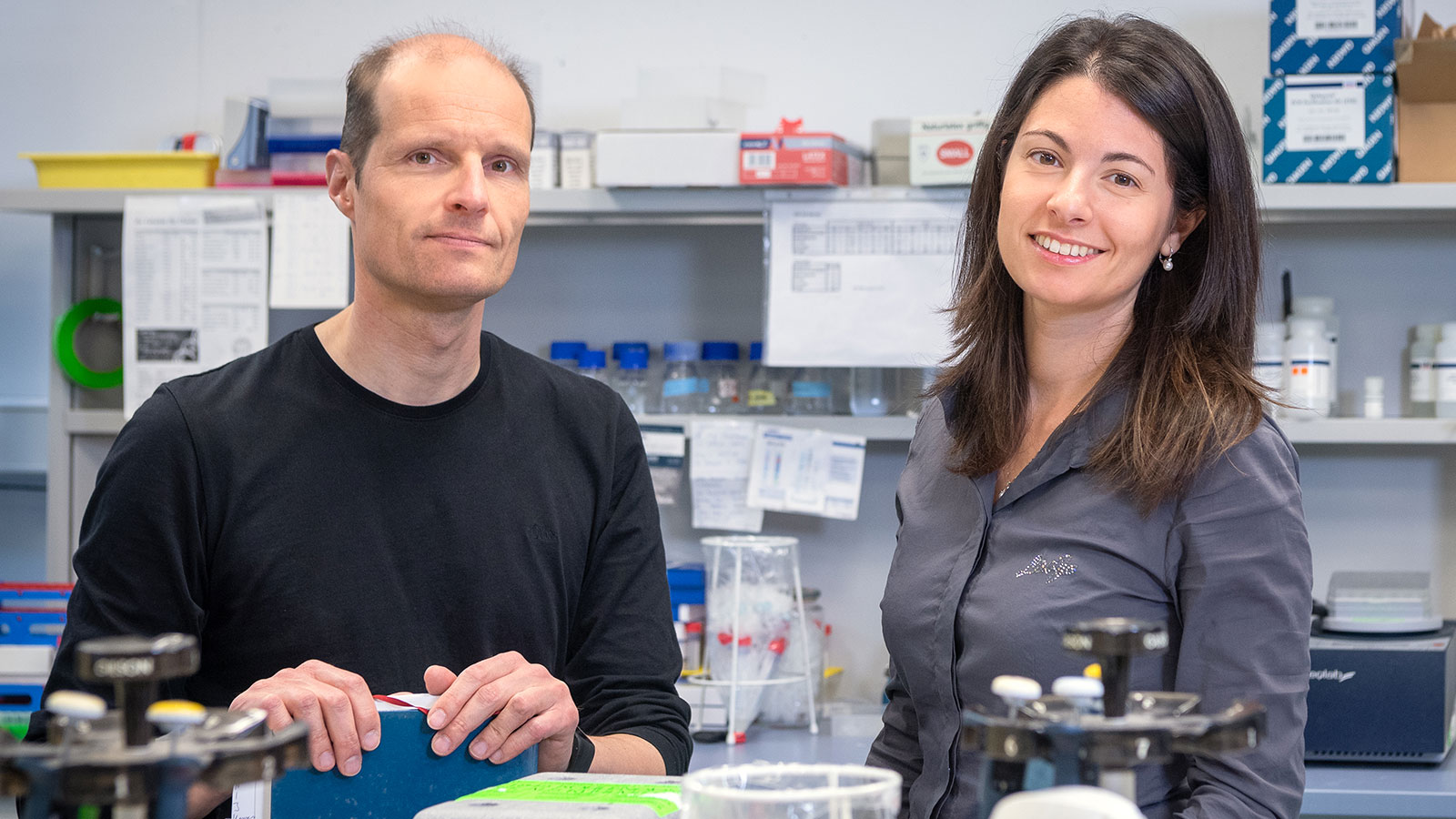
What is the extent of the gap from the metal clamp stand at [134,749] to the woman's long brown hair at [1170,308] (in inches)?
28.5

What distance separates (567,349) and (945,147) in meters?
0.79

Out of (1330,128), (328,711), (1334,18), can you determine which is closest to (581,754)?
(328,711)

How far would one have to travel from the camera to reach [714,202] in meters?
2.29

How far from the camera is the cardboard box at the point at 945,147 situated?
2189 millimetres

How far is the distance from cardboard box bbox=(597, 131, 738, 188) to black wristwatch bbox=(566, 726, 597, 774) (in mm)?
1293

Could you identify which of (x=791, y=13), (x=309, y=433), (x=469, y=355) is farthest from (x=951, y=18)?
(x=309, y=433)

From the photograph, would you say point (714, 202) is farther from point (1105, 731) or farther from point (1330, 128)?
point (1105, 731)

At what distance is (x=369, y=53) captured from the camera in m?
1.28

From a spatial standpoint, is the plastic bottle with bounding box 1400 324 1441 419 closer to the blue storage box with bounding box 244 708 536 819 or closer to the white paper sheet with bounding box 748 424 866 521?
the white paper sheet with bounding box 748 424 866 521

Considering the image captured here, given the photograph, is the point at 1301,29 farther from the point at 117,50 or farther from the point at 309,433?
the point at 117,50

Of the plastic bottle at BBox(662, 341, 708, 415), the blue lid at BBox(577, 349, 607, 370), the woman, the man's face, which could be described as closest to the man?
the man's face

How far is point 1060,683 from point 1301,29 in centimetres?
194

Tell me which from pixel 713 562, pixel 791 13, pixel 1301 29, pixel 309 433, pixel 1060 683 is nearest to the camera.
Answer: pixel 1060 683

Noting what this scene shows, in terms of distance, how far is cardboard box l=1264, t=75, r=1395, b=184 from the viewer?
2.10 meters
